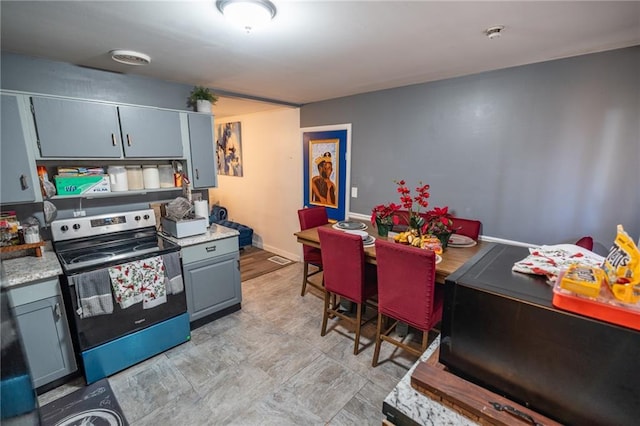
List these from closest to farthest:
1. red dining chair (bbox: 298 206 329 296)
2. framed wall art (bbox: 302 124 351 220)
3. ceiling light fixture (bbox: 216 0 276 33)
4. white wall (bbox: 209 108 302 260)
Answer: ceiling light fixture (bbox: 216 0 276 33) < red dining chair (bbox: 298 206 329 296) < framed wall art (bbox: 302 124 351 220) < white wall (bbox: 209 108 302 260)

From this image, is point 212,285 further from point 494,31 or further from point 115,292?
point 494,31

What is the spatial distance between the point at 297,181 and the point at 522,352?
3619mm

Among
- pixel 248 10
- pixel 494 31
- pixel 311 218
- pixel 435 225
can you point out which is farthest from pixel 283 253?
pixel 494 31

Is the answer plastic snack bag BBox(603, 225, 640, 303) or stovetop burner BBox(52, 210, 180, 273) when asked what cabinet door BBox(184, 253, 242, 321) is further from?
plastic snack bag BBox(603, 225, 640, 303)

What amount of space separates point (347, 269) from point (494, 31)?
71.0 inches

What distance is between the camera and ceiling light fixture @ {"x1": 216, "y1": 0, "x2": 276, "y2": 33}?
4.23 feet

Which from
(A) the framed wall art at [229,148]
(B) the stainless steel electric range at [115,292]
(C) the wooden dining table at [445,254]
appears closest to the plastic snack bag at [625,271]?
(C) the wooden dining table at [445,254]

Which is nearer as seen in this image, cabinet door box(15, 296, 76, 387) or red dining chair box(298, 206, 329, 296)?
cabinet door box(15, 296, 76, 387)

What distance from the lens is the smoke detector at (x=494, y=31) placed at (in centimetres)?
159

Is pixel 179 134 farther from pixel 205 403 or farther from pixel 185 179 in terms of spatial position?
pixel 205 403

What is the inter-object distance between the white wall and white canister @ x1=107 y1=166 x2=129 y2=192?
2.20 m

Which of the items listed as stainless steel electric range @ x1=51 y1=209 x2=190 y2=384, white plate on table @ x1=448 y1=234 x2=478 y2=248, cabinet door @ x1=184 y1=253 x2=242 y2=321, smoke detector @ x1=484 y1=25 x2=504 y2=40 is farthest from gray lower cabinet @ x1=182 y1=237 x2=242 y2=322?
smoke detector @ x1=484 y1=25 x2=504 y2=40

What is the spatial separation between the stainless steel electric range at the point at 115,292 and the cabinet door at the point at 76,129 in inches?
20.9

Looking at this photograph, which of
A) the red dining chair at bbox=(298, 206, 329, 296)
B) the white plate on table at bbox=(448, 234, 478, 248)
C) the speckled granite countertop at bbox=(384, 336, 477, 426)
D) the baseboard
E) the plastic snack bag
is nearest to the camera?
the plastic snack bag
